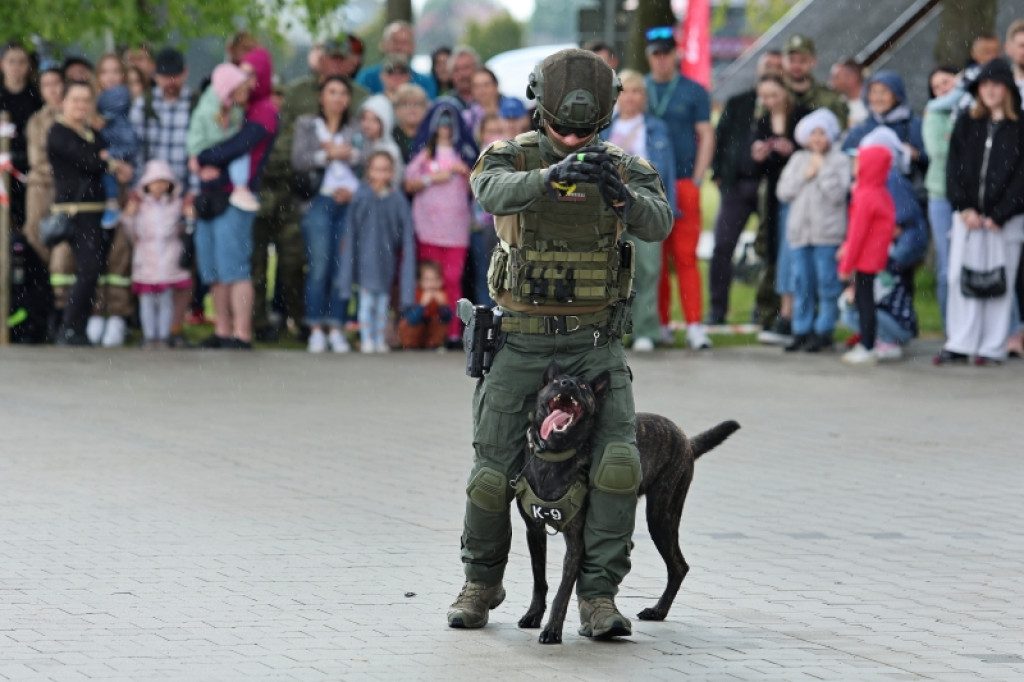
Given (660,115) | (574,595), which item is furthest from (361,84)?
(574,595)

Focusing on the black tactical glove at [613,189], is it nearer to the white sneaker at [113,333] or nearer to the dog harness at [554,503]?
the dog harness at [554,503]

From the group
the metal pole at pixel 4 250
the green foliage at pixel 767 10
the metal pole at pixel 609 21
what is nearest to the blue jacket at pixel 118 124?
the metal pole at pixel 4 250

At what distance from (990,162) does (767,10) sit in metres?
27.3

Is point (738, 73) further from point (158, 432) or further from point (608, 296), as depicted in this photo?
point (608, 296)

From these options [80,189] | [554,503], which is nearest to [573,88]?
[554,503]

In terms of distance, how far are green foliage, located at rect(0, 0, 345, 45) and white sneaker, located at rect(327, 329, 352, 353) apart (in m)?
3.70

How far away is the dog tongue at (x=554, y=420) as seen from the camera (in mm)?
5918

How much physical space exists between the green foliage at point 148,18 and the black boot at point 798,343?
605 cm

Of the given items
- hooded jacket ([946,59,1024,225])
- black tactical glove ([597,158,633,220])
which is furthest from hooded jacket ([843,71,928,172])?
black tactical glove ([597,158,633,220])

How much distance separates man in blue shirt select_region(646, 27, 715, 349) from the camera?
49.9 feet

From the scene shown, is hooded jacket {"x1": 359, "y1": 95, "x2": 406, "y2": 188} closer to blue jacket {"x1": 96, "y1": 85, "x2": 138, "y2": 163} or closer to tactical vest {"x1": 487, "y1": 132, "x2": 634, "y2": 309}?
blue jacket {"x1": 96, "y1": 85, "x2": 138, "y2": 163}

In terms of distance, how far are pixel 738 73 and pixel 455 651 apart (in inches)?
739

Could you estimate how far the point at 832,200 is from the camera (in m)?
14.7

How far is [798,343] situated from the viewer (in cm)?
1532
